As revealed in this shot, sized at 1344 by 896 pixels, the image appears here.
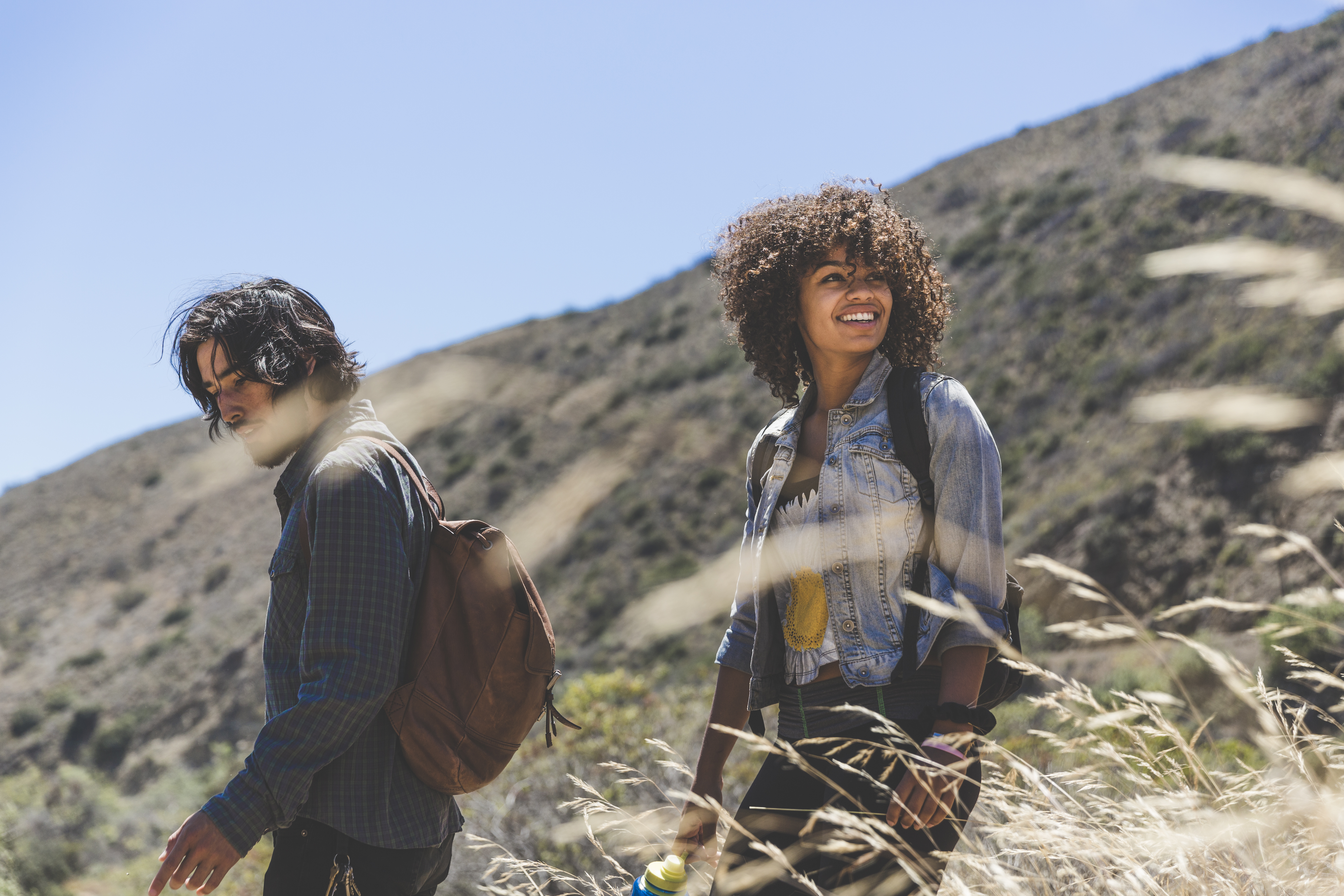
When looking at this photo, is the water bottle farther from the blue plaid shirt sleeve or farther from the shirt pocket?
the shirt pocket

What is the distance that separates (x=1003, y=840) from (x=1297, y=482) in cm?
122

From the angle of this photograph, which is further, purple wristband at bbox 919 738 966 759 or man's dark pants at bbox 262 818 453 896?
man's dark pants at bbox 262 818 453 896

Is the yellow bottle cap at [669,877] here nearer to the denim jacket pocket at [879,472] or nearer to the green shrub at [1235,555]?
the denim jacket pocket at [879,472]

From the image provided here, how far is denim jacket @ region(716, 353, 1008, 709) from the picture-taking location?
1.71 metres

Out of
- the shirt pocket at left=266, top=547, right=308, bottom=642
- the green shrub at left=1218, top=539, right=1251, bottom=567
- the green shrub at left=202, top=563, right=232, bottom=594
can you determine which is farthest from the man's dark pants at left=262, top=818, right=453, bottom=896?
the green shrub at left=202, top=563, right=232, bottom=594

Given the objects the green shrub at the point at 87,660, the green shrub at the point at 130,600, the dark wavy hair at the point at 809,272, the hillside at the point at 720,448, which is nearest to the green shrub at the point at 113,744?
the hillside at the point at 720,448

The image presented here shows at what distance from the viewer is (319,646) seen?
5.68 ft

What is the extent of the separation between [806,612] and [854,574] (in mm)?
148

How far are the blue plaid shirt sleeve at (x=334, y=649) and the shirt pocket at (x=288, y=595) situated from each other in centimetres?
2

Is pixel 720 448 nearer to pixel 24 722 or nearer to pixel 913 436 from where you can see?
pixel 913 436

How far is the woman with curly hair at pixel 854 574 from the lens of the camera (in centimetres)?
166

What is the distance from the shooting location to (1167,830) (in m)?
1.28

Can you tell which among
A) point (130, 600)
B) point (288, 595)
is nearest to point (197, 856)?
point (288, 595)

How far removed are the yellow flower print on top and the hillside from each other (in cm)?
30
